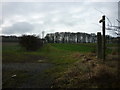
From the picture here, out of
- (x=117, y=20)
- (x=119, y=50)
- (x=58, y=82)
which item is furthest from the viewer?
(x=58, y=82)

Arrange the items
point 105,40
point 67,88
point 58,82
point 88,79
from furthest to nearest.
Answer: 1. point 105,40
2. point 58,82
3. point 88,79
4. point 67,88

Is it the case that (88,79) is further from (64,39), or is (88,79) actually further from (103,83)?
(64,39)

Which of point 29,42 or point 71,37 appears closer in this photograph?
point 29,42

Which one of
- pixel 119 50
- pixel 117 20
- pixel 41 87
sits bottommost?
pixel 41 87

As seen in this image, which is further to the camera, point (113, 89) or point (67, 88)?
point (67, 88)

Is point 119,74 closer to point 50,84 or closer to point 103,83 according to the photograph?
point 103,83

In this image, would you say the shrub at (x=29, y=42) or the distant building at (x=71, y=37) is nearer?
the shrub at (x=29, y=42)

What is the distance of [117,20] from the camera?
5875 millimetres

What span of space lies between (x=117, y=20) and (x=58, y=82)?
138 inches

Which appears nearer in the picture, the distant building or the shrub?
the shrub

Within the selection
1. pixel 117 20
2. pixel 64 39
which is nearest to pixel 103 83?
pixel 117 20

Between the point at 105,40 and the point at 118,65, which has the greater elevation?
the point at 105,40

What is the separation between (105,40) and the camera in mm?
11141

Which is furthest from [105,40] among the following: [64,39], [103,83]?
[64,39]
